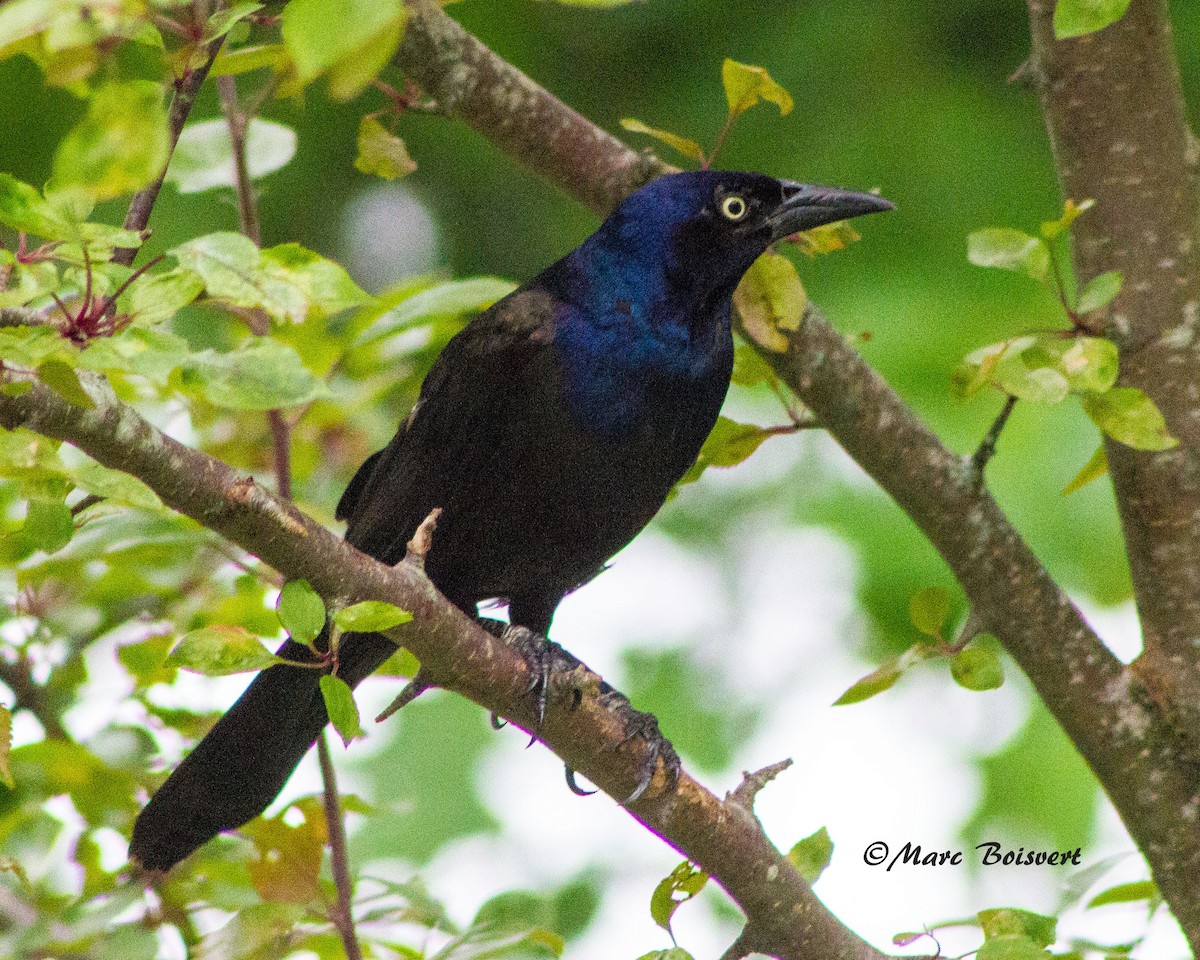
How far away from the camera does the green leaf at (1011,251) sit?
6.98 feet

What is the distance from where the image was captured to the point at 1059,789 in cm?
470

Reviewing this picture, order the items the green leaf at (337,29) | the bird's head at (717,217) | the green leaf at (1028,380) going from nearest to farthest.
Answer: the green leaf at (337,29) < the green leaf at (1028,380) < the bird's head at (717,217)

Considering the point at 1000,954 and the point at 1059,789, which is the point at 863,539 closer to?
the point at 1059,789

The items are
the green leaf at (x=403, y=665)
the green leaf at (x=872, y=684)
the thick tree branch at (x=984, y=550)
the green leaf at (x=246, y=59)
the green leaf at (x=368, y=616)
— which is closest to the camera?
the green leaf at (x=368, y=616)

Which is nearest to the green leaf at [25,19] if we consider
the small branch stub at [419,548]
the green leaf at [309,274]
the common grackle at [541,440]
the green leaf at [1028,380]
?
the green leaf at [309,274]

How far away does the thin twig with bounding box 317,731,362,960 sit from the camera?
7.09ft

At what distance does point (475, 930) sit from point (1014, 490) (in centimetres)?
273

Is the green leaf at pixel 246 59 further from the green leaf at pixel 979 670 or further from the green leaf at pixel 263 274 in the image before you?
the green leaf at pixel 979 670

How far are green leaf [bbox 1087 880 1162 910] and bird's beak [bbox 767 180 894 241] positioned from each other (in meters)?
1.44

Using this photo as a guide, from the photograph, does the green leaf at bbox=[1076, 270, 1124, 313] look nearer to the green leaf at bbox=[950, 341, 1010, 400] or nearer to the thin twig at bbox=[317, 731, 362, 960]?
the green leaf at bbox=[950, 341, 1010, 400]

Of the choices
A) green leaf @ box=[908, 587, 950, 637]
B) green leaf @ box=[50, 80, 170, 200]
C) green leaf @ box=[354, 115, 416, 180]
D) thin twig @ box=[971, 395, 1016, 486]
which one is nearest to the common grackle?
green leaf @ box=[354, 115, 416, 180]

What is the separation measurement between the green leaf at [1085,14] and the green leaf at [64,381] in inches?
43.5

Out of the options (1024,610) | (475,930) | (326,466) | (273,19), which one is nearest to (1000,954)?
(475,930)

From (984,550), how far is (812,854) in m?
0.74
